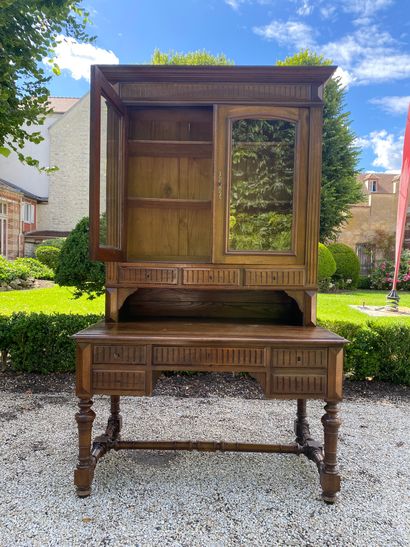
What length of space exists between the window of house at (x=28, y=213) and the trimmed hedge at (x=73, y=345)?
1244cm

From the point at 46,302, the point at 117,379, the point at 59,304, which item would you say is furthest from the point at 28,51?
the point at 46,302

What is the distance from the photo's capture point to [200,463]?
228 cm

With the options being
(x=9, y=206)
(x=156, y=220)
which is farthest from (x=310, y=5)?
(x=9, y=206)

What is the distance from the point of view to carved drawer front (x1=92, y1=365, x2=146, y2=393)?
1893 millimetres

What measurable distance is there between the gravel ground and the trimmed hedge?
0.51 m

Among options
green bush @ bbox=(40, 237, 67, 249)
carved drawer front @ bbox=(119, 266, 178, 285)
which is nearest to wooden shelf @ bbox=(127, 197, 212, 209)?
carved drawer front @ bbox=(119, 266, 178, 285)

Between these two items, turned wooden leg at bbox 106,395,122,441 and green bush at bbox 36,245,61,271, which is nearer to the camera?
turned wooden leg at bbox 106,395,122,441

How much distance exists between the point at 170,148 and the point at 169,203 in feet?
1.15

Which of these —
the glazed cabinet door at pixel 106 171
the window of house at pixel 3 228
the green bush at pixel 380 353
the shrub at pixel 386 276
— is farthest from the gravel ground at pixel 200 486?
the window of house at pixel 3 228

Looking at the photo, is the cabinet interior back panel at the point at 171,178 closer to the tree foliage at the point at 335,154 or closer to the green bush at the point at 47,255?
the tree foliage at the point at 335,154

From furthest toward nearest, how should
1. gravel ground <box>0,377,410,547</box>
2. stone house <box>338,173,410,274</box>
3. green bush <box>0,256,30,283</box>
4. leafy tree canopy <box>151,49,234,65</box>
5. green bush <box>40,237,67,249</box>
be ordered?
stone house <box>338,173,410,274</box> → green bush <box>40,237,67,249</box> → leafy tree canopy <box>151,49,234,65</box> → green bush <box>0,256,30,283</box> → gravel ground <box>0,377,410,547</box>

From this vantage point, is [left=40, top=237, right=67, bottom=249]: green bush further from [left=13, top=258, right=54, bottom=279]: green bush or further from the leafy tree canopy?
the leafy tree canopy

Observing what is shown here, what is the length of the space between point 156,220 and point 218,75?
0.93 meters

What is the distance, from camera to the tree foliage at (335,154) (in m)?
11.1
